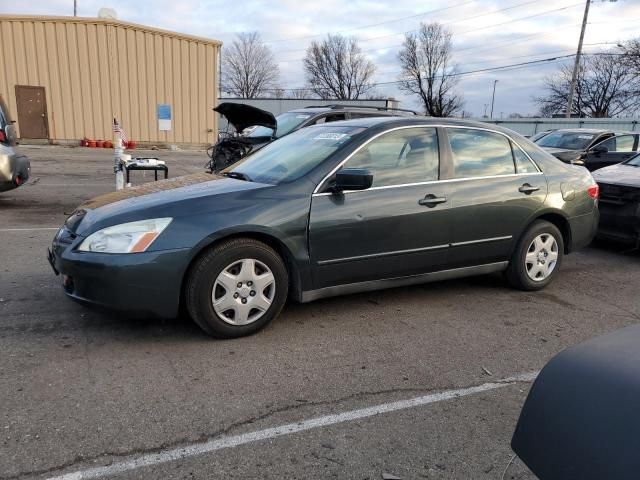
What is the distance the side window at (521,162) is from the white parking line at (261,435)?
7.64ft

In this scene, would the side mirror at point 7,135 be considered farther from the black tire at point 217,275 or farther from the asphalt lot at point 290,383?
the black tire at point 217,275

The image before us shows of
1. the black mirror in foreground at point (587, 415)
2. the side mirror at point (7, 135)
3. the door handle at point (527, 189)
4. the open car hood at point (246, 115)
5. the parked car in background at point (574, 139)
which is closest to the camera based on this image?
the black mirror in foreground at point (587, 415)

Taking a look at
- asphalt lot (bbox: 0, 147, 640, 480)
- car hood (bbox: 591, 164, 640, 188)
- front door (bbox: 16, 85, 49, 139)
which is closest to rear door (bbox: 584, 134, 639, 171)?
car hood (bbox: 591, 164, 640, 188)

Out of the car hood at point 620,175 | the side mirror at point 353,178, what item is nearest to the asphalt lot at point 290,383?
the side mirror at point 353,178

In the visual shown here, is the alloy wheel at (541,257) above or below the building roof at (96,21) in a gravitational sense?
below

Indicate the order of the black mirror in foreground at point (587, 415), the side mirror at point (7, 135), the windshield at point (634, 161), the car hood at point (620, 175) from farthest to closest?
1. the side mirror at point (7, 135)
2. the windshield at point (634, 161)
3. the car hood at point (620, 175)
4. the black mirror in foreground at point (587, 415)

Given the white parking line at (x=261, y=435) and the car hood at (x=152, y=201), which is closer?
the white parking line at (x=261, y=435)

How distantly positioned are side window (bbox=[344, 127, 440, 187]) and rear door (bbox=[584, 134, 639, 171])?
24.4 feet

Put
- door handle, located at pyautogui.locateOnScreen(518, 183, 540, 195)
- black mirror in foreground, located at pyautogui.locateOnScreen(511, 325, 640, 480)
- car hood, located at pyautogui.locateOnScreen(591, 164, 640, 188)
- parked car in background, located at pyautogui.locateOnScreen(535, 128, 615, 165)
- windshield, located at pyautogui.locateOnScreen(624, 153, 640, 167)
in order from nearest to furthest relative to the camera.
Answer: black mirror in foreground, located at pyautogui.locateOnScreen(511, 325, 640, 480), door handle, located at pyautogui.locateOnScreen(518, 183, 540, 195), car hood, located at pyautogui.locateOnScreen(591, 164, 640, 188), windshield, located at pyautogui.locateOnScreen(624, 153, 640, 167), parked car in background, located at pyautogui.locateOnScreen(535, 128, 615, 165)

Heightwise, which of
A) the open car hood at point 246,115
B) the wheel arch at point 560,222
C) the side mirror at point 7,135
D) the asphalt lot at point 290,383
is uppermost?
the open car hood at point 246,115

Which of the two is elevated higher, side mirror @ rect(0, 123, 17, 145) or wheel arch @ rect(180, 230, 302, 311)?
side mirror @ rect(0, 123, 17, 145)

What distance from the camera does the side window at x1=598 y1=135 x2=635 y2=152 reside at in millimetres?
11320

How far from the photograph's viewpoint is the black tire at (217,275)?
3.54m

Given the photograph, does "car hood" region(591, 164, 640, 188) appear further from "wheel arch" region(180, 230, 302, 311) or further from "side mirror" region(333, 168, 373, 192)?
"wheel arch" region(180, 230, 302, 311)
